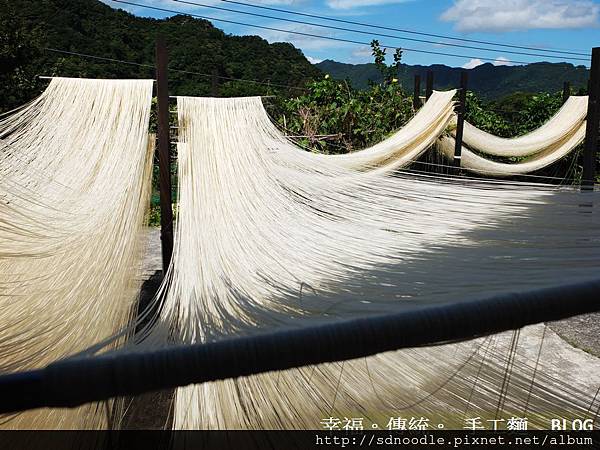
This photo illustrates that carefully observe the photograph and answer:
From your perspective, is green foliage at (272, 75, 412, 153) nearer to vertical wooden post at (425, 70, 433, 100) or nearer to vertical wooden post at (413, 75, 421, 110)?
vertical wooden post at (413, 75, 421, 110)

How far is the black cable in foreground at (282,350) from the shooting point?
0.50 m

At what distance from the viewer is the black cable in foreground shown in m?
0.50

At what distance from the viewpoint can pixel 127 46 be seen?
1273 cm

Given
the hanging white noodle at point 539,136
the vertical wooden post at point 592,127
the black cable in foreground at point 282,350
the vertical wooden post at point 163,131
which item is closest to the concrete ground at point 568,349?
the vertical wooden post at point 163,131

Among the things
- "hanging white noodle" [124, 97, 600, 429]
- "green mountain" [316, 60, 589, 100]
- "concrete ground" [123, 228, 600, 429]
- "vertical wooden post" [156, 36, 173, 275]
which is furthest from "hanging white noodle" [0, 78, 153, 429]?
"green mountain" [316, 60, 589, 100]

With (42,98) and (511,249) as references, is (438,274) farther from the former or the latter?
(42,98)

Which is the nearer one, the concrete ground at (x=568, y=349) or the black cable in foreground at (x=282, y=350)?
the black cable in foreground at (x=282, y=350)

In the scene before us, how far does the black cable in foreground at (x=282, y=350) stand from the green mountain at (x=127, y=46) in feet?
33.0

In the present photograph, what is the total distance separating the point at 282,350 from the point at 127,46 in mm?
13353

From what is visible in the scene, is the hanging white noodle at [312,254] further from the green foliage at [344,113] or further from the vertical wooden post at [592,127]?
the green foliage at [344,113]

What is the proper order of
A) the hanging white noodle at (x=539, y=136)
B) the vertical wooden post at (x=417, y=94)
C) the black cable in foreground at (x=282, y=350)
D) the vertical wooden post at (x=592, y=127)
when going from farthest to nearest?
1. the vertical wooden post at (x=417, y=94)
2. the hanging white noodle at (x=539, y=136)
3. the vertical wooden post at (x=592, y=127)
4. the black cable in foreground at (x=282, y=350)

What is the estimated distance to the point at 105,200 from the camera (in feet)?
6.79

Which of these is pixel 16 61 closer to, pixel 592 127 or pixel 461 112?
pixel 461 112

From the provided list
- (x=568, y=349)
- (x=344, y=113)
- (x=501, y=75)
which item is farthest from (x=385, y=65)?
(x=501, y=75)
